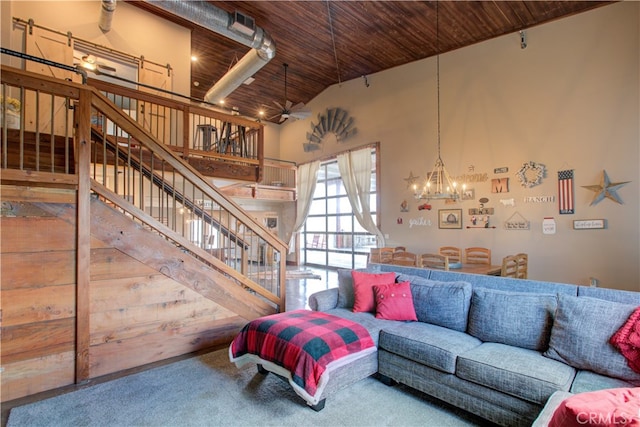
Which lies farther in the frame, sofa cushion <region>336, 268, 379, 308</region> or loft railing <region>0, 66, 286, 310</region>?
sofa cushion <region>336, 268, 379, 308</region>

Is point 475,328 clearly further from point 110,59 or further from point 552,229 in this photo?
point 110,59

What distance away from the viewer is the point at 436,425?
7.23 ft

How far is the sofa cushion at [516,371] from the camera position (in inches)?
76.0

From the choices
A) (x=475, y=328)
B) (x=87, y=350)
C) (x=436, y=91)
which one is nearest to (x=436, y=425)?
(x=475, y=328)

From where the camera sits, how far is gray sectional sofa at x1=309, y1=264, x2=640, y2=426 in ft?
6.55

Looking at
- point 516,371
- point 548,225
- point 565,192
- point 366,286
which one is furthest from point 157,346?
point 565,192

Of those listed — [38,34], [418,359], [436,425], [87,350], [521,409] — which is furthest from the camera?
[38,34]

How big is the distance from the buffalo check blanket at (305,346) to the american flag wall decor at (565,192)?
4.26 meters

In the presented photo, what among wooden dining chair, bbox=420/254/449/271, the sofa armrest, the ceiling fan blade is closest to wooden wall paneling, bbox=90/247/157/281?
the sofa armrest

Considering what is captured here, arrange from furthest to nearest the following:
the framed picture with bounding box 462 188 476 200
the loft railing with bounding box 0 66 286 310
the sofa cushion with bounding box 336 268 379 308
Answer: the framed picture with bounding box 462 188 476 200
the sofa cushion with bounding box 336 268 379 308
the loft railing with bounding box 0 66 286 310

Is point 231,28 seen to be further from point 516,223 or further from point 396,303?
point 516,223

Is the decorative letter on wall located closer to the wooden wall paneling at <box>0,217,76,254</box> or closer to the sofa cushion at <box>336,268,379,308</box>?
the sofa cushion at <box>336,268,379,308</box>

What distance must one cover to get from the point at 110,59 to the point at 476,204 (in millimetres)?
7107

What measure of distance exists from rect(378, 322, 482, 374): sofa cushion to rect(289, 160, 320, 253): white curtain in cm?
713
